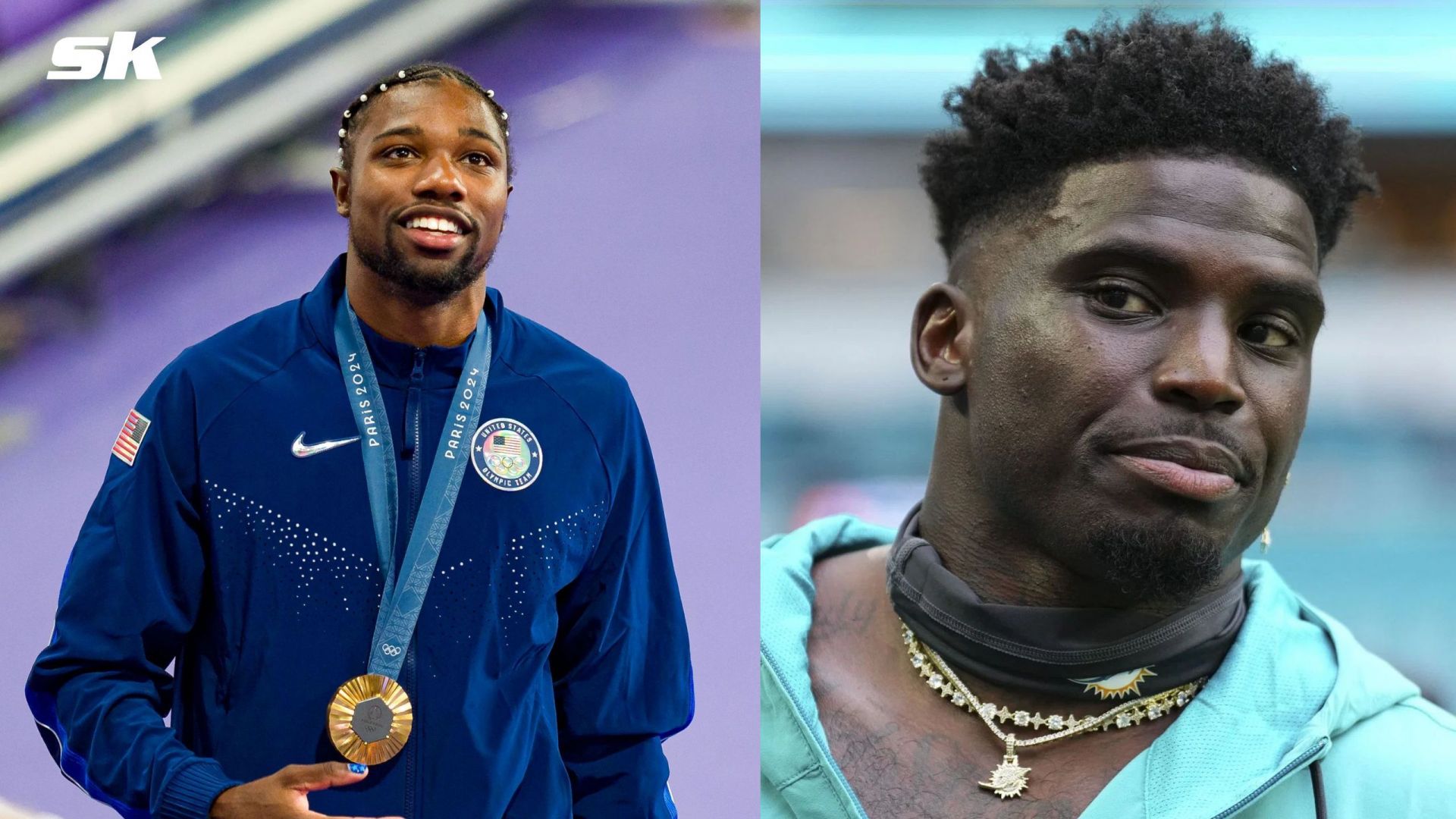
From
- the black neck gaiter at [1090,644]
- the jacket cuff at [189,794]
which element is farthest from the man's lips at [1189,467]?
the jacket cuff at [189,794]

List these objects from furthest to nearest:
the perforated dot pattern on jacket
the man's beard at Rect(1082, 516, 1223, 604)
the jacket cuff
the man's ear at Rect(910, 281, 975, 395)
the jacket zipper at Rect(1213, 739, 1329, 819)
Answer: the man's ear at Rect(910, 281, 975, 395)
the man's beard at Rect(1082, 516, 1223, 604)
the jacket zipper at Rect(1213, 739, 1329, 819)
the perforated dot pattern on jacket
the jacket cuff

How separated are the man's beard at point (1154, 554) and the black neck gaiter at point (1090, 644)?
3.0 inches

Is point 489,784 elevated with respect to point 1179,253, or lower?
lower

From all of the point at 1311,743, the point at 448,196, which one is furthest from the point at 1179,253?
the point at 448,196

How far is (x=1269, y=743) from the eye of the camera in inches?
100

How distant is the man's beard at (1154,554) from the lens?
2.59 meters

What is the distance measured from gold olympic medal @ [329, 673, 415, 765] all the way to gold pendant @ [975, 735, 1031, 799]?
3.40 ft

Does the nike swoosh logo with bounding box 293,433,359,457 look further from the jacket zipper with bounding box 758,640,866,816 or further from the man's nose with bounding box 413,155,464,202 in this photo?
the jacket zipper with bounding box 758,640,866,816

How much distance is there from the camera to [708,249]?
9.09 feet

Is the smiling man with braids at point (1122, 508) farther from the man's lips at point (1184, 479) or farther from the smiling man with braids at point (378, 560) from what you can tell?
the smiling man with braids at point (378, 560)

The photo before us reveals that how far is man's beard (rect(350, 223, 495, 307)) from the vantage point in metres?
2.42

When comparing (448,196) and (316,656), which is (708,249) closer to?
(448,196)

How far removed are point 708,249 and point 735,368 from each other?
22 cm

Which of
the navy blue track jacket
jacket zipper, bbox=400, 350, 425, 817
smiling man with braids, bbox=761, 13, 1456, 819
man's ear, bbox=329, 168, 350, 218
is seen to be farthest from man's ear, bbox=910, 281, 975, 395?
man's ear, bbox=329, 168, 350, 218
